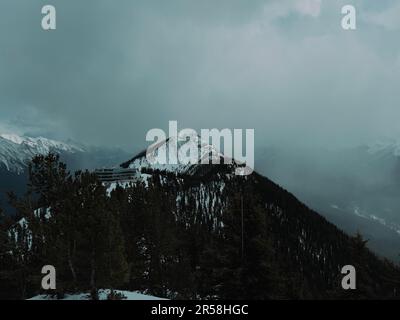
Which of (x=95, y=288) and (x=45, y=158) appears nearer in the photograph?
(x=95, y=288)

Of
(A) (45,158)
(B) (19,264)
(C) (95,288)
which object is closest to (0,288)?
(B) (19,264)

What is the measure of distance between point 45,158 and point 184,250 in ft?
87.1

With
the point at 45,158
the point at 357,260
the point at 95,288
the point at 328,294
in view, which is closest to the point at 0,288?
the point at 45,158

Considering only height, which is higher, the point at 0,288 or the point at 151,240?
the point at 151,240

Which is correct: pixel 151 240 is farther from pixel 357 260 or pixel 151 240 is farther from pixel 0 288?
pixel 357 260

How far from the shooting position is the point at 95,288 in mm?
25938

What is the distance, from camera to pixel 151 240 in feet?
144
